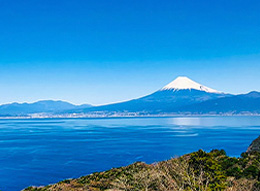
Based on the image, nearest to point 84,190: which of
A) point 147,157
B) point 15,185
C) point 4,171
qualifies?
point 15,185

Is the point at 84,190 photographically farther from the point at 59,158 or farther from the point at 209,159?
the point at 59,158

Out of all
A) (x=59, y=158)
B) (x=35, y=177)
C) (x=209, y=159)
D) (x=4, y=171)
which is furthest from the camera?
(x=59, y=158)

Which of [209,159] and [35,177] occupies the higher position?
[209,159]

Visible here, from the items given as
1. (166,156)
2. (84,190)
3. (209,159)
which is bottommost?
(166,156)

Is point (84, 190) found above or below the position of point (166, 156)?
above

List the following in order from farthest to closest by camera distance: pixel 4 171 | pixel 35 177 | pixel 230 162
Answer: pixel 4 171, pixel 35 177, pixel 230 162

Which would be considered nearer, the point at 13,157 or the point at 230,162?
the point at 230,162

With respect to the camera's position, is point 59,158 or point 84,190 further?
point 59,158

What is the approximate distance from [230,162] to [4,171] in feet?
143

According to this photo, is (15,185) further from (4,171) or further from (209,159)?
(209,159)

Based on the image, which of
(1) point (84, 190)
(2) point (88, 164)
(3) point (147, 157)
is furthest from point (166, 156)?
(1) point (84, 190)

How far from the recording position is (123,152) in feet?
257

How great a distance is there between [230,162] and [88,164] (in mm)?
36292

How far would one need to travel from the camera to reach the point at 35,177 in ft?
163
